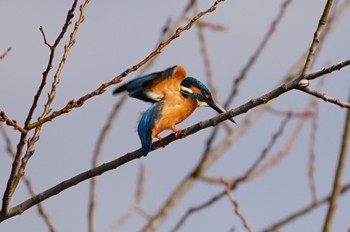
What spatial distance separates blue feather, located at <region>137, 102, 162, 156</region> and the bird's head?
10.9 inches

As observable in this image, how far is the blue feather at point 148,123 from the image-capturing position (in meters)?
4.94

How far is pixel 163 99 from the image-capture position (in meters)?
5.38

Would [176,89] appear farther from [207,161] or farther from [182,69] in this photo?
[207,161]

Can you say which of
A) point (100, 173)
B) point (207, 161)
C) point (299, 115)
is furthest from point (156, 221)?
point (100, 173)

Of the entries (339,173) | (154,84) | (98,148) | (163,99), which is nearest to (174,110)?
(163,99)

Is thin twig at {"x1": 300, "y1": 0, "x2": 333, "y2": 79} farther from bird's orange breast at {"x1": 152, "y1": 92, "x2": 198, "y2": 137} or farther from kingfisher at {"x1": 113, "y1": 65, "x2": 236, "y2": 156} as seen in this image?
bird's orange breast at {"x1": 152, "y1": 92, "x2": 198, "y2": 137}

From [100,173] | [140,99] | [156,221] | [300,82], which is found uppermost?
[156,221]

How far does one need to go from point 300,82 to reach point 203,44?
4578 mm

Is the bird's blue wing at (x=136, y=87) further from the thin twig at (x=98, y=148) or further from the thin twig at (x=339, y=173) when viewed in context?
the thin twig at (x=98, y=148)

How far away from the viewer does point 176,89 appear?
5.44 meters

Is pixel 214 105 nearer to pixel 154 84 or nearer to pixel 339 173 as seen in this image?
pixel 154 84

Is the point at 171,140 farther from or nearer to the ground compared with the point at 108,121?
nearer to the ground

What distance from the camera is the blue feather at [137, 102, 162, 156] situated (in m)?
4.94

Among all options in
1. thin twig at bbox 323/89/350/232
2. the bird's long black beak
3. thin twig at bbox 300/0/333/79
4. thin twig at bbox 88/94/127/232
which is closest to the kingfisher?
the bird's long black beak
